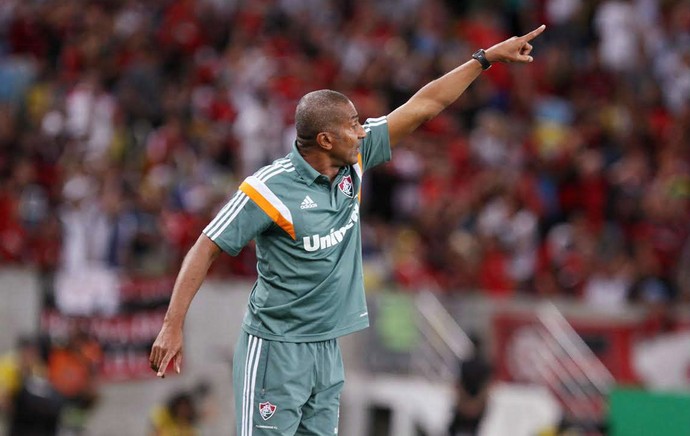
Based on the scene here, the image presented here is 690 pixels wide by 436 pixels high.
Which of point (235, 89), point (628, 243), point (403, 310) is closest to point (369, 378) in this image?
point (403, 310)

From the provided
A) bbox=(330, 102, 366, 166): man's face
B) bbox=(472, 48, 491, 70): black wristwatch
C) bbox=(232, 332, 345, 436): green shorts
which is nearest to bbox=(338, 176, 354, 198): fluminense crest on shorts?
bbox=(330, 102, 366, 166): man's face

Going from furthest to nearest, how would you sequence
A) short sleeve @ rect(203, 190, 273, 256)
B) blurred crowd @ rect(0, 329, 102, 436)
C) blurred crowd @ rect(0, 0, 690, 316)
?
blurred crowd @ rect(0, 0, 690, 316) → blurred crowd @ rect(0, 329, 102, 436) → short sleeve @ rect(203, 190, 273, 256)

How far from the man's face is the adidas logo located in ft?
0.77

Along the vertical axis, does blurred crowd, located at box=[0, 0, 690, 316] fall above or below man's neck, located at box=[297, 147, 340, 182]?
above

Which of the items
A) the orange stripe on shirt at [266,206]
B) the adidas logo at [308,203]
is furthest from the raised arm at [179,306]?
the adidas logo at [308,203]

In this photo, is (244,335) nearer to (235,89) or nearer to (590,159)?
(590,159)

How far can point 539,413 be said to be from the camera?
12.7 metres

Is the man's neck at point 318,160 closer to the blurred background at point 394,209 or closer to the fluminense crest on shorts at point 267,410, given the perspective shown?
the fluminense crest on shorts at point 267,410

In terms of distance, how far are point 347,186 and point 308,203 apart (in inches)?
12.8

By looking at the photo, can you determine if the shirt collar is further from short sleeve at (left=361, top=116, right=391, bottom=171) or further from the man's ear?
short sleeve at (left=361, top=116, right=391, bottom=171)

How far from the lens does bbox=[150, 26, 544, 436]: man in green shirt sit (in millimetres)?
5906

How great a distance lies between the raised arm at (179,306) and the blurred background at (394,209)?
6.01m

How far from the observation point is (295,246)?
5980 millimetres

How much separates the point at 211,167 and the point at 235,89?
5.37ft
